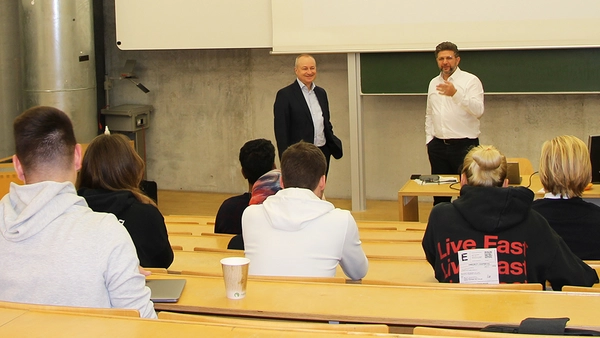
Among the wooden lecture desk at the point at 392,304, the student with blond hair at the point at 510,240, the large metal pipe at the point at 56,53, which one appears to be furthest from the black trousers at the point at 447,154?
the wooden lecture desk at the point at 392,304

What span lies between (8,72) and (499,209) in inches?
279

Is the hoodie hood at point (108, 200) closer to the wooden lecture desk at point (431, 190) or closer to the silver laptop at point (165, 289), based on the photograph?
the silver laptop at point (165, 289)

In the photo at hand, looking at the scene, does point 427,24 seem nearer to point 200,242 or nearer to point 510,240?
point 200,242

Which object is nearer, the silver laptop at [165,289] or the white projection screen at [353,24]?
the silver laptop at [165,289]

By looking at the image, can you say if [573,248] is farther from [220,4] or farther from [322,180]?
[220,4]

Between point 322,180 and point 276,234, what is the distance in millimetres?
398

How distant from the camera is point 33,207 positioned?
2.23m

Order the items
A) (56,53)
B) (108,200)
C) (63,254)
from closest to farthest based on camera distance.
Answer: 1. (63,254)
2. (108,200)
3. (56,53)

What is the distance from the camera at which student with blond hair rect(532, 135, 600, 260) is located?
3428mm

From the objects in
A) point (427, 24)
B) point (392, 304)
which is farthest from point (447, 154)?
point (392, 304)

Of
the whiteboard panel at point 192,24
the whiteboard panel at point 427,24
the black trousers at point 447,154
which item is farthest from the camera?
the whiteboard panel at point 192,24

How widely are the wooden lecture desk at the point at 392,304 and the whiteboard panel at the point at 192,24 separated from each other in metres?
5.60

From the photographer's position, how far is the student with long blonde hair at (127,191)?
3359 mm

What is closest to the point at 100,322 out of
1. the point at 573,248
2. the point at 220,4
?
the point at 573,248
